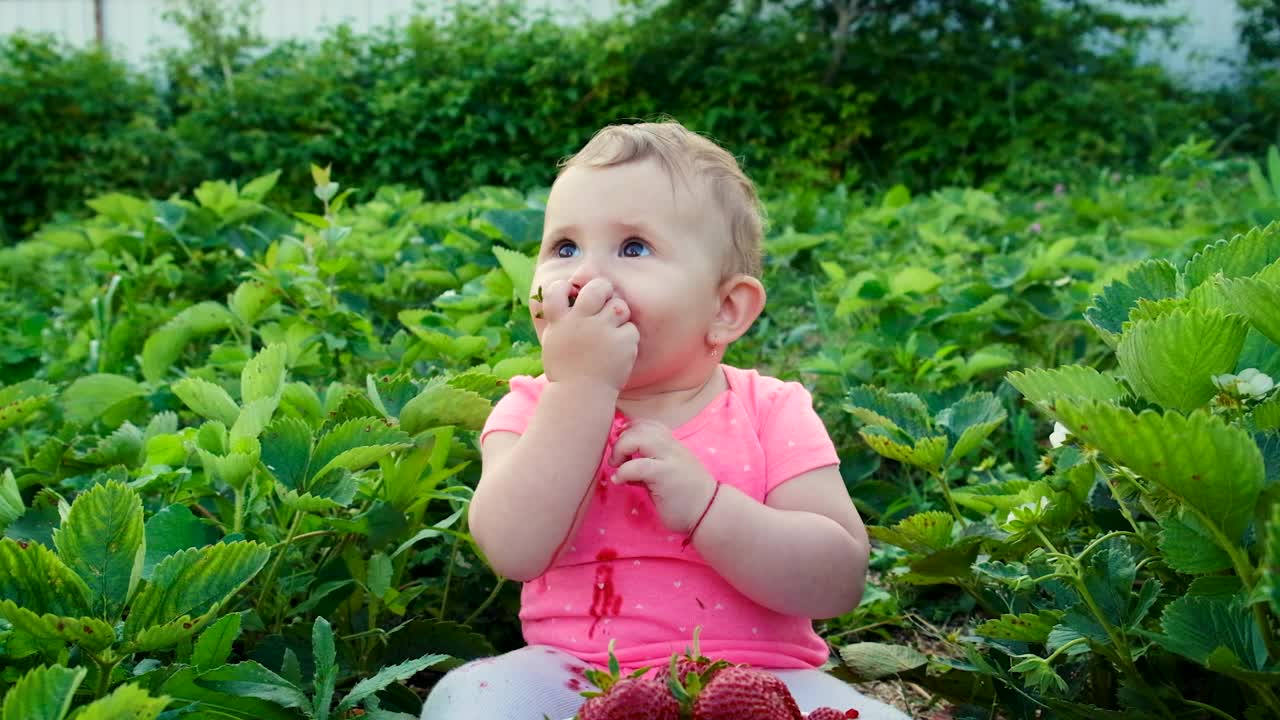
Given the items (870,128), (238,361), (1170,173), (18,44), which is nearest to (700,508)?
(238,361)

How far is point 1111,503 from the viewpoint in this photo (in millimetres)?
1241

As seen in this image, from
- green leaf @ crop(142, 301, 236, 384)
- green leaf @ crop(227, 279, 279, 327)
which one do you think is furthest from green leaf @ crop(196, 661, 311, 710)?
green leaf @ crop(227, 279, 279, 327)

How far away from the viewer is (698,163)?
1.25 meters

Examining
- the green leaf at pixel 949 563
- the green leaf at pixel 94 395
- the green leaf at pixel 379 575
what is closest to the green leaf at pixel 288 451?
the green leaf at pixel 379 575

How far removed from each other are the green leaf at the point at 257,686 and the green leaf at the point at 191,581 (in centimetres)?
8

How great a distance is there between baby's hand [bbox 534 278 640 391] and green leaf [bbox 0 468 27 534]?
58cm

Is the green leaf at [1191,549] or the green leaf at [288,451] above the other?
the green leaf at [1191,549]

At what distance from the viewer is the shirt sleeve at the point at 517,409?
1236 millimetres

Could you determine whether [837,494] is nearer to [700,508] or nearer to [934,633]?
[700,508]

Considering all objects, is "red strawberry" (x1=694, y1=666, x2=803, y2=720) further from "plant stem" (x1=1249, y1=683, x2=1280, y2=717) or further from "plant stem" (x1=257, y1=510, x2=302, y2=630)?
"plant stem" (x1=257, y1=510, x2=302, y2=630)

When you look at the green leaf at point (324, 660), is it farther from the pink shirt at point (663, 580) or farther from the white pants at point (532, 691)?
the pink shirt at point (663, 580)

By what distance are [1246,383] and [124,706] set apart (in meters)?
0.84

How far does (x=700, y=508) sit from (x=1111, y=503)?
461 mm

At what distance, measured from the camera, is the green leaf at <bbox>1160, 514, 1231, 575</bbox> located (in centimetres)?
90
